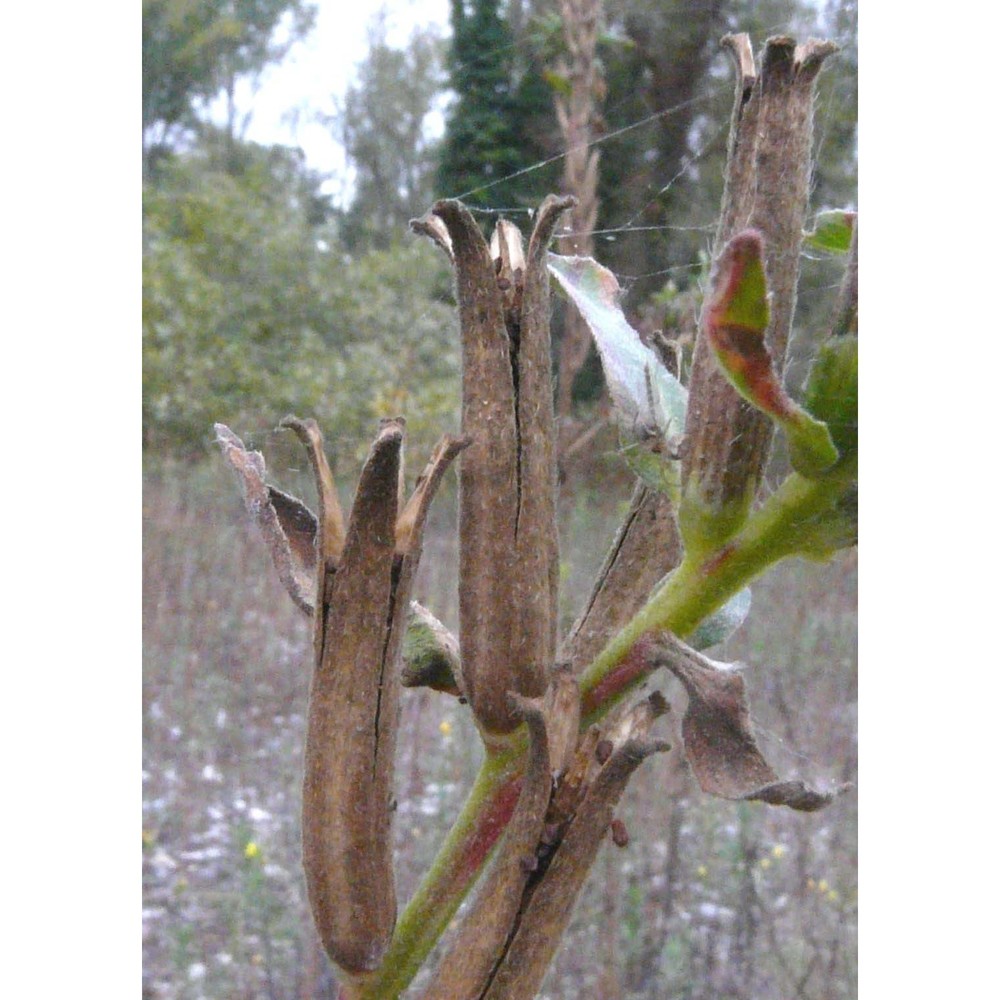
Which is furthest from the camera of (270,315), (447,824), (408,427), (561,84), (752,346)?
(270,315)

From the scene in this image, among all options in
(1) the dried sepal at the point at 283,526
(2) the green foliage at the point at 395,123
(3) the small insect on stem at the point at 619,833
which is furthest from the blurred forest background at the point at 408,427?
(3) the small insect on stem at the point at 619,833

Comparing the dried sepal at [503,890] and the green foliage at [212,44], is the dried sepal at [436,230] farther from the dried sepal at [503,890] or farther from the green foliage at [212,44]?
the green foliage at [212,44]

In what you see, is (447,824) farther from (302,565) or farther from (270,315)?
(302,565)

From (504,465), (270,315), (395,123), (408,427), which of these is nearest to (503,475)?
(504,465)

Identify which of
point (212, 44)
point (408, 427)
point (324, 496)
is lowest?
point (324, 496)

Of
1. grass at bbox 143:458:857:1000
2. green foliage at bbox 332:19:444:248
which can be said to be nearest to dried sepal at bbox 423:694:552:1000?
grass at bbox 143:458:857:1000

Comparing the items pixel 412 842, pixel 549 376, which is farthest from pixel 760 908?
pixel 549 376
